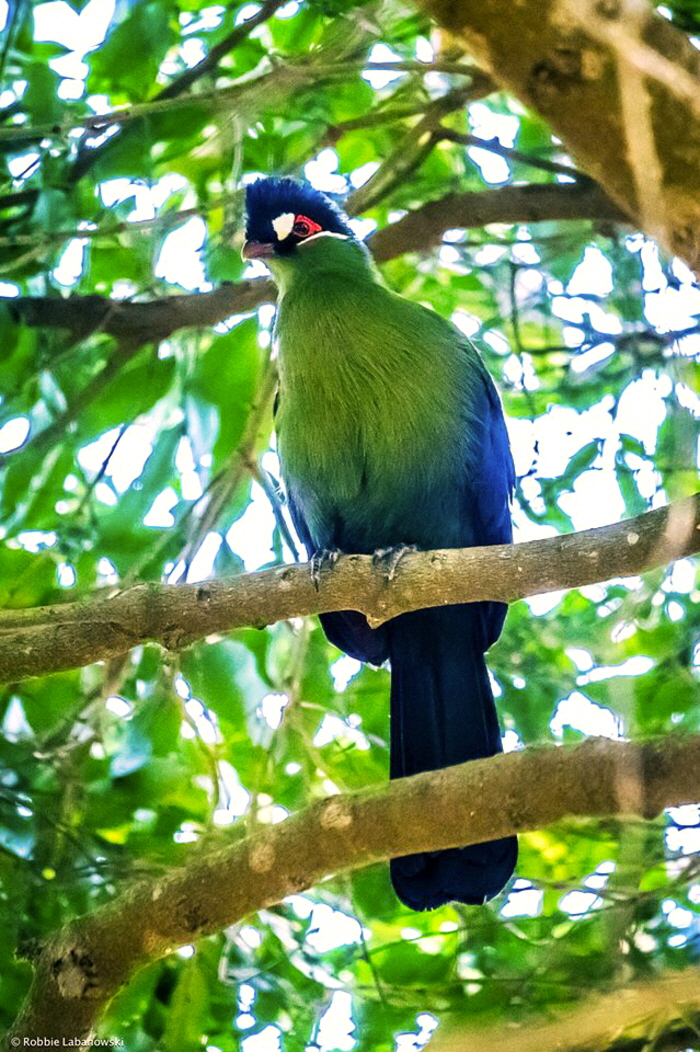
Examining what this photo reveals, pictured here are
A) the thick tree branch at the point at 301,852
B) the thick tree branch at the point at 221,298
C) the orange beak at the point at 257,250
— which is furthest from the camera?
the orange beak at the point at 257,250

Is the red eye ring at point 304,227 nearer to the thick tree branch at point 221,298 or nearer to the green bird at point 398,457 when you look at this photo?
the green bird at point 398,457

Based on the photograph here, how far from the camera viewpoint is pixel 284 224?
13.0 ft

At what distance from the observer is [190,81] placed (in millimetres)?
3701

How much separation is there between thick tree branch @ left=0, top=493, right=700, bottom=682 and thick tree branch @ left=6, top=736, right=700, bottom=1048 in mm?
348

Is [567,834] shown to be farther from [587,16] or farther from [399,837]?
[587,16]

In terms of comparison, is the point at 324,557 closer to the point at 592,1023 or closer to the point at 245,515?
the point at 245,515

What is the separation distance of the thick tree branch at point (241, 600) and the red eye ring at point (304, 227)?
154 cm

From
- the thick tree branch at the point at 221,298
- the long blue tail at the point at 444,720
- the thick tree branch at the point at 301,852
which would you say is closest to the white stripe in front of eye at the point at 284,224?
the thick tree branch at the point at 221,298

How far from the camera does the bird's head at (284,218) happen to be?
387 cm

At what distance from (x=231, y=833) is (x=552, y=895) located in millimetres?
818

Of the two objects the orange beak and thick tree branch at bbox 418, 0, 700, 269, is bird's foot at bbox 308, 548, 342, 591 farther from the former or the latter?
thick tree branch at bbox 418, 0, 700, 269

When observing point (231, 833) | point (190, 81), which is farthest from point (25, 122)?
point (231, 833)

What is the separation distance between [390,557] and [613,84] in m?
1.71

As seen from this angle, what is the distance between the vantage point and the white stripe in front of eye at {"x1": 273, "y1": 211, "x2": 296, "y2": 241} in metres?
3.93
